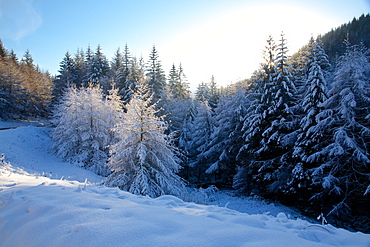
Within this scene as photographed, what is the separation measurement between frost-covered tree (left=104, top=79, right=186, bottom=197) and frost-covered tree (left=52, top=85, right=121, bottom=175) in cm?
802

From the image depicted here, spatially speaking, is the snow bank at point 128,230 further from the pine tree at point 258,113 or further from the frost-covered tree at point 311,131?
the pine tree at point 258,113

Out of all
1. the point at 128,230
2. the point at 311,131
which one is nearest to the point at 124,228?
the point at 128,230

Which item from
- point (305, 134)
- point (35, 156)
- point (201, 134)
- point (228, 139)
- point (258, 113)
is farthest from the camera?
point (201, 134)

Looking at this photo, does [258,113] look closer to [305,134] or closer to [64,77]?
[305,134]

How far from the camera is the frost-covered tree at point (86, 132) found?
63.4ft

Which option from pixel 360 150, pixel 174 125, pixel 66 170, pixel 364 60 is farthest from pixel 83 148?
pixel 364 60

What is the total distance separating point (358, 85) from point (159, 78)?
24.8 meters

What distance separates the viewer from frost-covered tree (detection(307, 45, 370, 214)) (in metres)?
11.7

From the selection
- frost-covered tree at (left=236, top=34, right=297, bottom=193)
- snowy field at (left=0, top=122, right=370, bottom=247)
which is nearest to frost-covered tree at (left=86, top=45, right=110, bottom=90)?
frost-covered tree at (left=236, top=34, right=297, bottom=193)

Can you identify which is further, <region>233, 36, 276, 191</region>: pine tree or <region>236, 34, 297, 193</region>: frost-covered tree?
<region>233, 36, 276, 191</region>: pine tree

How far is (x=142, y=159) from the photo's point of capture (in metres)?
11.1

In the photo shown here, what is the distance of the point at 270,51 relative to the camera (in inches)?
691

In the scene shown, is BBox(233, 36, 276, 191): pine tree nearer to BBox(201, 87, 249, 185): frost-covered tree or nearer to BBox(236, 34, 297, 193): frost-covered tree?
BBox(236, 34, 297, 193): frost-covered tree

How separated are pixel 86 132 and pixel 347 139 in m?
21.7
